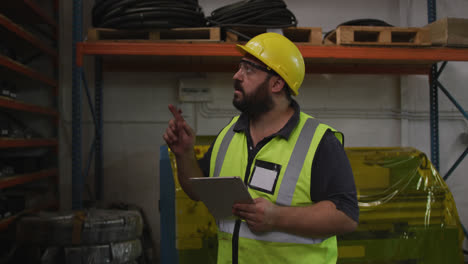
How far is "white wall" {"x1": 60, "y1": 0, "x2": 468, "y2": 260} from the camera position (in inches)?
195

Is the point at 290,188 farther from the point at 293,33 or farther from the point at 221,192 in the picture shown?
the point at 293,33

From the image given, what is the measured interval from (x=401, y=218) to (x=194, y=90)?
304 centimetres

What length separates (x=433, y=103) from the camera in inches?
189

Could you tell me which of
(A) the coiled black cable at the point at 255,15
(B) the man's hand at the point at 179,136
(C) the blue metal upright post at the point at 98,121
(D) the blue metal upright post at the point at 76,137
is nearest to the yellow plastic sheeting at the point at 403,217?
(A) the coiled black cable at the point at 255,15

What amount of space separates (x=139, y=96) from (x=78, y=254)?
247 cm

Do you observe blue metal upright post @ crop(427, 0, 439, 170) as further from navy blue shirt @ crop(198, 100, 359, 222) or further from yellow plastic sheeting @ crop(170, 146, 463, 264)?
navy blue shirt @ crop(198, 100, 359, 222)

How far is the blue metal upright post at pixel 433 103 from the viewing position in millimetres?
4703

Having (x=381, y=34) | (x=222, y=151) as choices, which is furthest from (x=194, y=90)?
(x=222, y=151)

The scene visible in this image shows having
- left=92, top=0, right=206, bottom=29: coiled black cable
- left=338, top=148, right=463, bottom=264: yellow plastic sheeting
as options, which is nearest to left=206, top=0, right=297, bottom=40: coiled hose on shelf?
left=92, top=0, right=206, bottom=29: coiled black cable

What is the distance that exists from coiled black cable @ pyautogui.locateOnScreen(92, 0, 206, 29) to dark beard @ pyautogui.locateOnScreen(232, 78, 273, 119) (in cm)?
215

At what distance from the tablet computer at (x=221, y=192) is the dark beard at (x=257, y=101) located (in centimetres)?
50

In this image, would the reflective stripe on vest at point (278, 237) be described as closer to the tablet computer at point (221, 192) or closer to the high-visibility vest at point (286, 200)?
the high-visibility vest at point (286, 200)

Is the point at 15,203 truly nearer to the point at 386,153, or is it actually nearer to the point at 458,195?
the point at 386,153

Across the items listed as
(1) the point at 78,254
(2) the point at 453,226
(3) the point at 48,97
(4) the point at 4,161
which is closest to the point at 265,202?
(1) the point at 78,254
